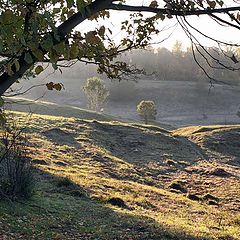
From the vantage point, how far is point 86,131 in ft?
123

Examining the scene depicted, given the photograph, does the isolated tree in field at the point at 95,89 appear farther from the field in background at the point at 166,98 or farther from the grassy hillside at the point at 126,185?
the grassy hillside at the point at 126,185

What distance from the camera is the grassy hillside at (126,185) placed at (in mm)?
11594

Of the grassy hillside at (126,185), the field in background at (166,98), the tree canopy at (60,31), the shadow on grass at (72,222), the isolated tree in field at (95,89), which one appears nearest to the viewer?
the tree canopy at (60,31)

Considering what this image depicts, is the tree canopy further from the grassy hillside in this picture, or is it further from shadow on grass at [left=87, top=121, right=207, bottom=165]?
shadow on grass at [left=87, top=121, right=207, bottom=165]

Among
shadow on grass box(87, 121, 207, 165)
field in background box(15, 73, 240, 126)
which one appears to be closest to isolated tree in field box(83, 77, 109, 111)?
field in background box(15, 73, 240, 126)

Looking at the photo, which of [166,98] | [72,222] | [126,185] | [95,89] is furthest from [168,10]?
[166,98]

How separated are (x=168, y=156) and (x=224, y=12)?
30.2 m

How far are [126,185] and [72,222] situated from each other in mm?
9459

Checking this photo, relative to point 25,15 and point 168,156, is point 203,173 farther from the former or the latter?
point 25,15

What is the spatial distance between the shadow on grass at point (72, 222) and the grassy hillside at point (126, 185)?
3cm

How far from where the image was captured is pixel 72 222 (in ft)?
38.6

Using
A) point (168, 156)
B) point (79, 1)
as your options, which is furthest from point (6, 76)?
point (168, 156)

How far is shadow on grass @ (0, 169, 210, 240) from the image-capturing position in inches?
407

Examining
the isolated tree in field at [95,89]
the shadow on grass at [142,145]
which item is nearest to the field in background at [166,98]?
the isolated tree in field at [95,89]
